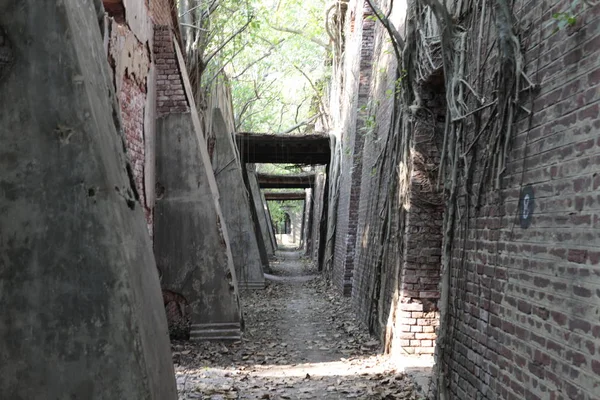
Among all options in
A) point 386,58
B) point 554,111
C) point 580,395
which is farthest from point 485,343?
point 386,58

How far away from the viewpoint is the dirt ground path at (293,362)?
199 inches

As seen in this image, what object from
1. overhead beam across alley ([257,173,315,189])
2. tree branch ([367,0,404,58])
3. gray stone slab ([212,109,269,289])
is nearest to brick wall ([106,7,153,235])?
tree branch ([367,0,404,58])

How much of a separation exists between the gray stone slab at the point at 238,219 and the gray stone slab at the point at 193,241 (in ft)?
15.6

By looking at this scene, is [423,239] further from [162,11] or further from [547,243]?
[162,11]

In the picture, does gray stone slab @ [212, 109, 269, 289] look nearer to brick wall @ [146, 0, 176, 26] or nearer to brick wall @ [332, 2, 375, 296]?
brick wall @ [332, 2, 375, 296]

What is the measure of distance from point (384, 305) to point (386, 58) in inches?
153

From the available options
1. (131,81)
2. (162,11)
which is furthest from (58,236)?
(162,11)

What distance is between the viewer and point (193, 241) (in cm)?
723

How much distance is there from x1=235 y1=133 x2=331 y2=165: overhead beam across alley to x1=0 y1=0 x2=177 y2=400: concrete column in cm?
1070

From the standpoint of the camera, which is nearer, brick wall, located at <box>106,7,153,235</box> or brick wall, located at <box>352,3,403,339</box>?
brick wall, located at <box>106,7,153,235</box>

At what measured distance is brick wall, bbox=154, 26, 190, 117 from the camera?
7.40m

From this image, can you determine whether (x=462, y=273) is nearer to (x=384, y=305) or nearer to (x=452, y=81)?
(x=452, y=81)

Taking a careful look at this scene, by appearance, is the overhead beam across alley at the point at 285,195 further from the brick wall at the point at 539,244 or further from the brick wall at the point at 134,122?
the brick wall at the point at 539,244

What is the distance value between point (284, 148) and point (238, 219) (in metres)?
2.80
